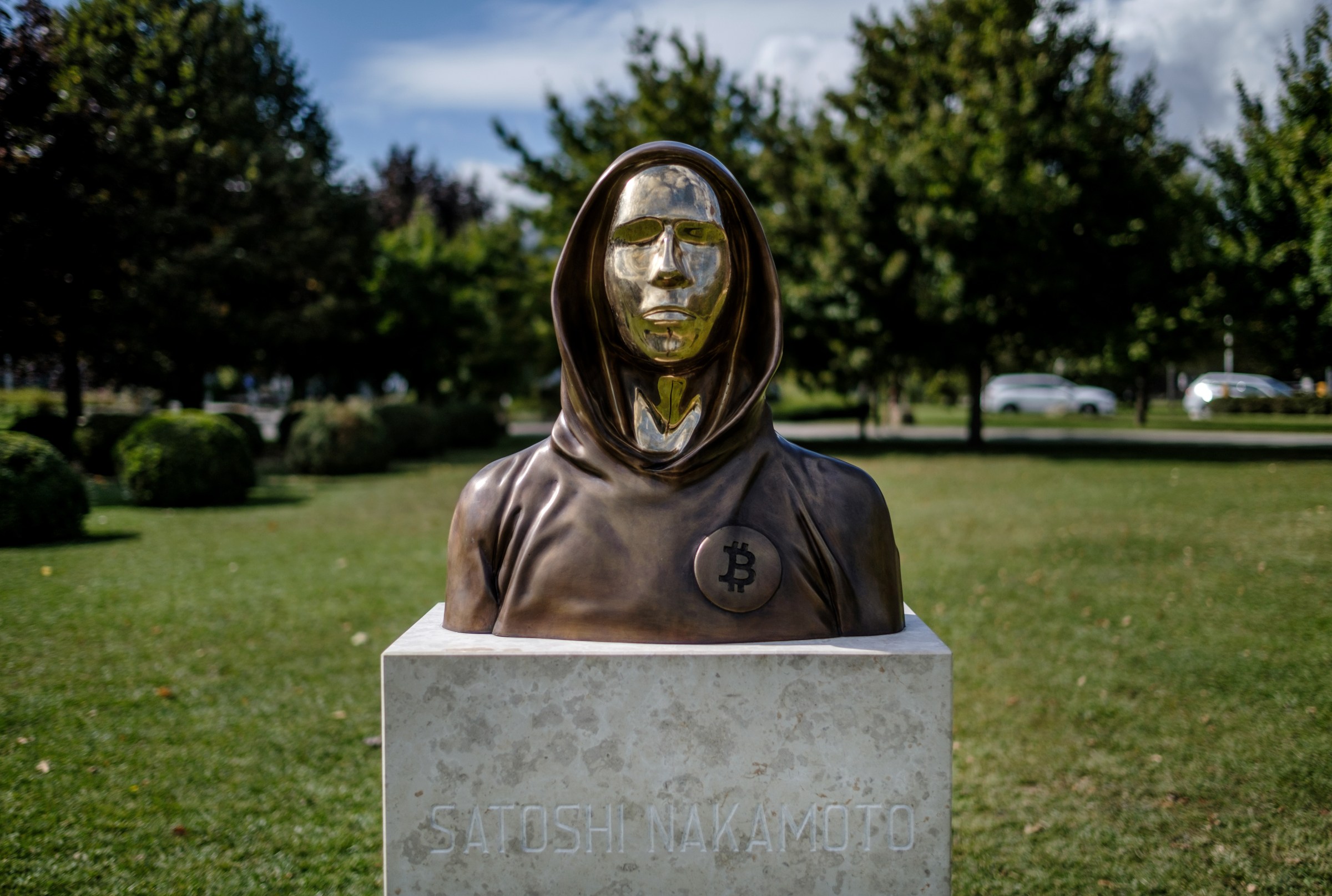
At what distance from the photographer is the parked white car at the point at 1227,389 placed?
36.0 m

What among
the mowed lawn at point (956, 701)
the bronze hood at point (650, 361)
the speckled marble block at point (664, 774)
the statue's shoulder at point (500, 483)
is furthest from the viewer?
the mowed lawn at point (956, 701)

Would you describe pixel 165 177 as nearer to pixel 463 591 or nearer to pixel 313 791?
pixel 313 791

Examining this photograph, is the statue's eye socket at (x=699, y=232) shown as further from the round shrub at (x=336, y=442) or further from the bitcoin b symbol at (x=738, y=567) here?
the round shrub at (x=336, y=442)

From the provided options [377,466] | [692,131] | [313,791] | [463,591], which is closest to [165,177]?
[377,466]

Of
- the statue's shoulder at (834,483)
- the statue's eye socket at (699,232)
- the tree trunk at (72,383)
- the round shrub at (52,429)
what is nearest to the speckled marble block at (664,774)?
the statue's shoulder at (834,483)

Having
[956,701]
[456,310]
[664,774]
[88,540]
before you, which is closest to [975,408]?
[456,310]

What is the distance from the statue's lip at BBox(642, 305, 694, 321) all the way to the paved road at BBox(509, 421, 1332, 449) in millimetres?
17664

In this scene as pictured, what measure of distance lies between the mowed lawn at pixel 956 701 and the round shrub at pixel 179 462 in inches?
91.2

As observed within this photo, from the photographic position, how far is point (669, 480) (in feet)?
9.88

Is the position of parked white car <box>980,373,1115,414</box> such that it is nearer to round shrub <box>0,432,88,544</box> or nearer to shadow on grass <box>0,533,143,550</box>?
shadow on grass <box>0,533,143,550</box>

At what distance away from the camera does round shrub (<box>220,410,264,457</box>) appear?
827 inches

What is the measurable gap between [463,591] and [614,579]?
21.5 inches

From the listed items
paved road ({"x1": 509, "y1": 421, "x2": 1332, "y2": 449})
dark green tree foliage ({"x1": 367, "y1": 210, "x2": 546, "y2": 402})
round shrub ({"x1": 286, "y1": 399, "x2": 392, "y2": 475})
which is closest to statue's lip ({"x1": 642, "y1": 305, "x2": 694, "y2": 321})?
round shrub ({"x1": 286, "y1": 399, "x2": 392, "y2": 475})

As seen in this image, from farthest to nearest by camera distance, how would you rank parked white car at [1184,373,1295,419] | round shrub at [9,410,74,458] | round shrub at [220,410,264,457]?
parked white car at [1184,373,1295,419] → round shrub at [220,410,264,457] → round shrub at [9,410,74,458]
